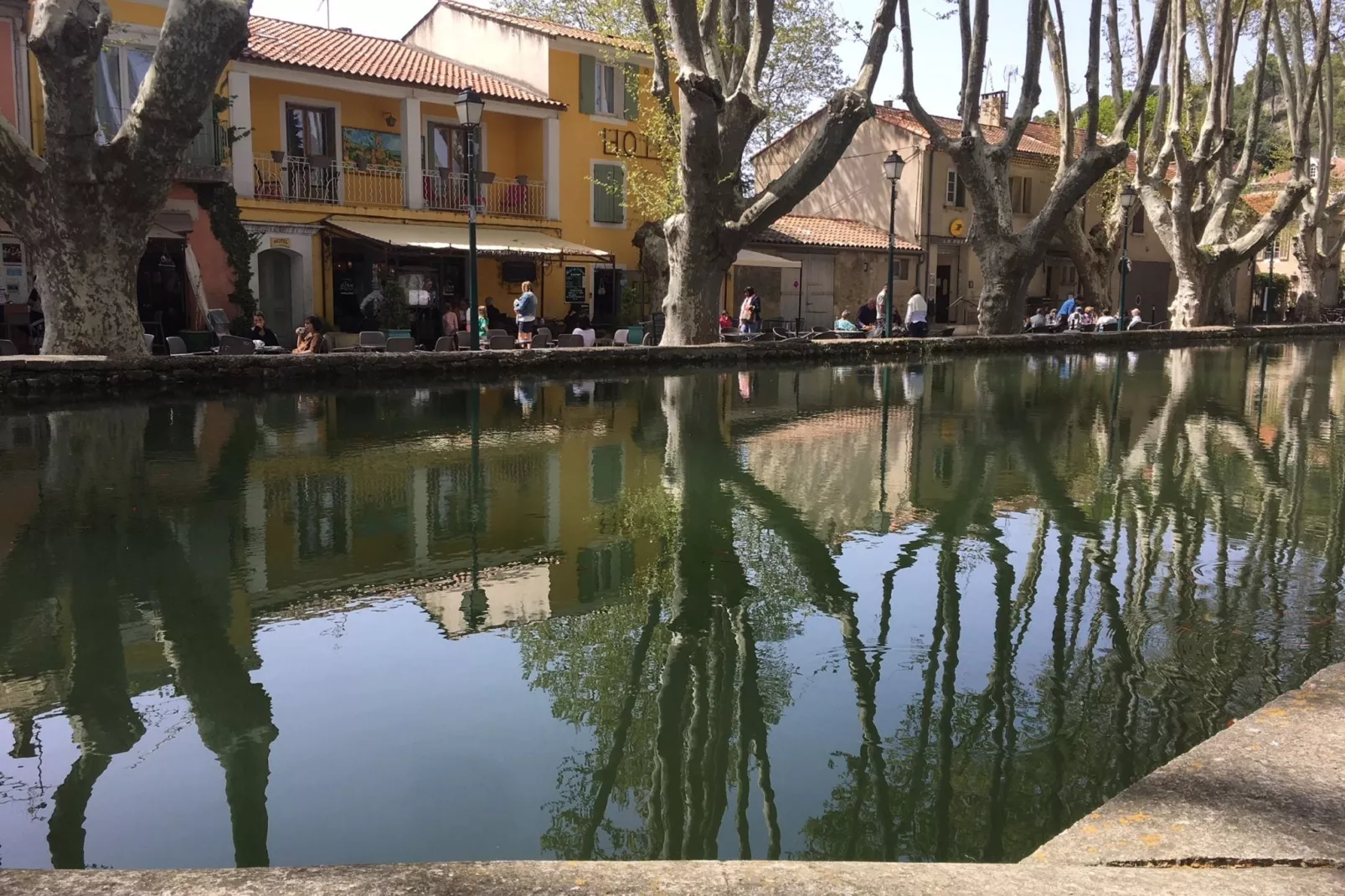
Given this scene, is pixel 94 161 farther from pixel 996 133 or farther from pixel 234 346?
pixel 996 133

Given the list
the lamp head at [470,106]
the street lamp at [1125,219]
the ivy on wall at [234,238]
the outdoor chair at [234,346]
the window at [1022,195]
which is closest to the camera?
the outdoor chair at [234,346]

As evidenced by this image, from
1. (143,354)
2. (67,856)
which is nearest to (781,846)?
(67,856)

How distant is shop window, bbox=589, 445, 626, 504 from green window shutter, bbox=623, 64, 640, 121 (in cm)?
1882

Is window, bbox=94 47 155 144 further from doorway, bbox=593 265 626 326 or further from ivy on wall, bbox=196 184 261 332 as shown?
doorway, bbox=593 265 626 326

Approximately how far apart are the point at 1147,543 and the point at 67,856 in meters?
5.71

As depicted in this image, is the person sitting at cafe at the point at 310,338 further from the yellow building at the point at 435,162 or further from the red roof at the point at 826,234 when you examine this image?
the red roof at the point at 826,234

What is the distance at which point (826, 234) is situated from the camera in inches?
1387

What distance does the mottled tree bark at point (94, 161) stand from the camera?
12656 mm

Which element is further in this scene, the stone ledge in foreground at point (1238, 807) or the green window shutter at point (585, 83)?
the green window shutter at point (585, 83)

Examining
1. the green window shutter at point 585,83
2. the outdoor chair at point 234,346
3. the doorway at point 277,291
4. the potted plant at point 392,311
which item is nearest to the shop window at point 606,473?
the outdoor chair at point 234,346

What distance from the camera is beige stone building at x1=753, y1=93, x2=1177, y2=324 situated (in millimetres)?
36781

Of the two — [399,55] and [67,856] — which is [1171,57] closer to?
[399,55]

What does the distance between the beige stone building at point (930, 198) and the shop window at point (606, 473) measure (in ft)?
87.7

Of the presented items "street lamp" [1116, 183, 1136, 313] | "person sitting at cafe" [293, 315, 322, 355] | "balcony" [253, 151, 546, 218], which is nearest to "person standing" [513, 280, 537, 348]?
"person sitting at cafe" [293, 315, 322, 355]
